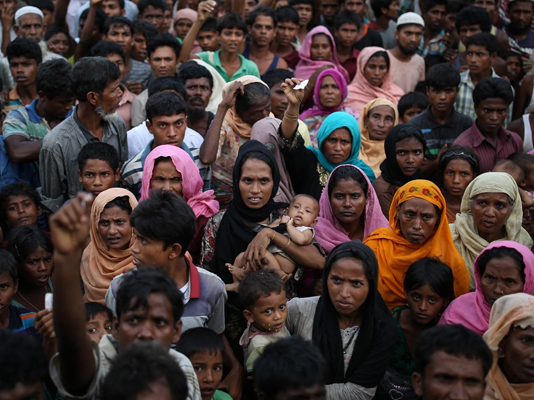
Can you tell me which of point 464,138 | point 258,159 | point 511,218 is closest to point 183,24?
point 464,138

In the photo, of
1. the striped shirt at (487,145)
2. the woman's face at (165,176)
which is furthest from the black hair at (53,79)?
the striped shirt at (487,145)

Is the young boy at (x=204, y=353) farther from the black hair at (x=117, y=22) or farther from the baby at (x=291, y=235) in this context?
the black hair at (x=117, y=22)

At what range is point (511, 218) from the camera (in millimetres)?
4867

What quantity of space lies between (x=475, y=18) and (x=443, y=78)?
2.04 metres

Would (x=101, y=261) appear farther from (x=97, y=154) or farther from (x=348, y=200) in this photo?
(x=348, y=200)

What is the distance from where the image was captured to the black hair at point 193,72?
21.5ft

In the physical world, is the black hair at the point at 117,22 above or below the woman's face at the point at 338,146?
above

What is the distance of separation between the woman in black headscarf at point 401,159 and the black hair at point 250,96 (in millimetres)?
1099

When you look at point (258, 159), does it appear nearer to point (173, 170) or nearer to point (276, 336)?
point (173, 170)

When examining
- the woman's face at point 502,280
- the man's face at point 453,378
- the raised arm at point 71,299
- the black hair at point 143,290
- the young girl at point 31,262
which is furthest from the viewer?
the young girl at point 31,262

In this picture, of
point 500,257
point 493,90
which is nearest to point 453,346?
point 500,257

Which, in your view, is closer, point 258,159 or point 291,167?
point 258,159

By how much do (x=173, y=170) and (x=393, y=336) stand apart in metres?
1.88

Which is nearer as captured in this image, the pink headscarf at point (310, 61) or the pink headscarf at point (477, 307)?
the pink headscarf at point (477, 307)
